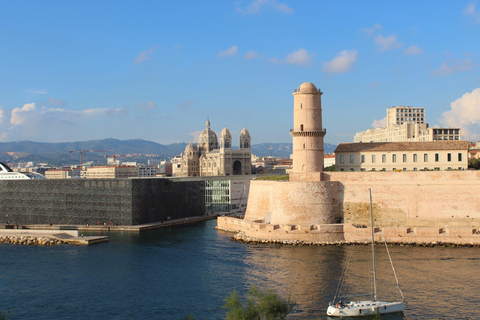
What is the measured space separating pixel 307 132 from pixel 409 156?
945cm

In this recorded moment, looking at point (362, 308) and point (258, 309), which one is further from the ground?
point (258, 309)

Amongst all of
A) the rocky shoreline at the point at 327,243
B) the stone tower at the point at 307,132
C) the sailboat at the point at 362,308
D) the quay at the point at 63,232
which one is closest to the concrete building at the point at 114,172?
the quay at the point at 63,232

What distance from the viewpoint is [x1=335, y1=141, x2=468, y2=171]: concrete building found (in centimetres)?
4738

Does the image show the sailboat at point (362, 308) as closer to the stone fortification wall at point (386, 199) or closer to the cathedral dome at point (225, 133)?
the stone fortification wall at point (386, 199)

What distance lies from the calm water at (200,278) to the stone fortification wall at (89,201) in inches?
455

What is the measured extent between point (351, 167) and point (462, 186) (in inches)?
398

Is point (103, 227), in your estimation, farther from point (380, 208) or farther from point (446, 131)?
point (446, 131)

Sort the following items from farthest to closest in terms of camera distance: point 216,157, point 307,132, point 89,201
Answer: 1. point 216,157
2. point 89,201
3. point 307,132

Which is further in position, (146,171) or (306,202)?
(146,171)

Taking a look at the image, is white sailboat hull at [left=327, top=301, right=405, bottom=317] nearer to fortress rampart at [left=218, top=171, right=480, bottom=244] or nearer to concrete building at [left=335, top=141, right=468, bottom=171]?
fortress rampart at [left=218, top=171, right=480, bottom=244]

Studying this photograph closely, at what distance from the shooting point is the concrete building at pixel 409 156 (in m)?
47.4

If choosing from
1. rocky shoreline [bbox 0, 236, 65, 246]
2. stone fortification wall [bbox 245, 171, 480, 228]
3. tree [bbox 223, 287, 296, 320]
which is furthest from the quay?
tree [bbox 223, 287, 296, 320]

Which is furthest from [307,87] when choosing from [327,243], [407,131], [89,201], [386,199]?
[407,131]

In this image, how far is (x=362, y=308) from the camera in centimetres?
2489
